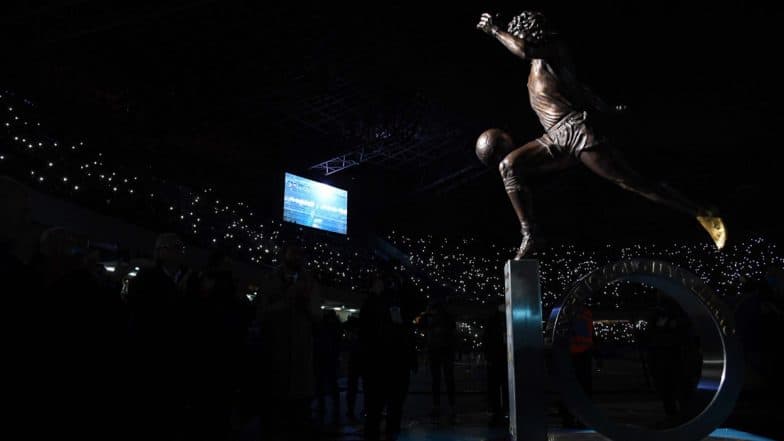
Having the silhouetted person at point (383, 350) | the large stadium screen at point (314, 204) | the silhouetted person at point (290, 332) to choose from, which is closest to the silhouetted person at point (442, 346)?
the silhouetted person at point (383, 350)

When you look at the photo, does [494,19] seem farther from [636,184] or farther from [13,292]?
[13,292]

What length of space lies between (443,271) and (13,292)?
2029 centimetres

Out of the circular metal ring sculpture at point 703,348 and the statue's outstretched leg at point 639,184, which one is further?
the statue's outstretched leg at point 639,184

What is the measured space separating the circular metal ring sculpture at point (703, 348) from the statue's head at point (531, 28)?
1450 millimetres

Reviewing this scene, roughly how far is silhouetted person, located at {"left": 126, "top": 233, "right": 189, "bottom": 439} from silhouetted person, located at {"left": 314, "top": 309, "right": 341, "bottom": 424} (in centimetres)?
266

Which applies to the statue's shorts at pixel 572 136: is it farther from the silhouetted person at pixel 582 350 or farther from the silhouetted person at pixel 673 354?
the silhouetted person at pixel 673 354

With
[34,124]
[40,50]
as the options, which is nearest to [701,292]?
[34,124]

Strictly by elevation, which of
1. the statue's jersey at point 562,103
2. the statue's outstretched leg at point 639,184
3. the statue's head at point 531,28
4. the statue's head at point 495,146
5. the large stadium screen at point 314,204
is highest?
the large stadium screen at point 314,204

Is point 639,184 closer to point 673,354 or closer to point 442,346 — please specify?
point 673,354

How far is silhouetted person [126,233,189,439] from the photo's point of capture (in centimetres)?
337

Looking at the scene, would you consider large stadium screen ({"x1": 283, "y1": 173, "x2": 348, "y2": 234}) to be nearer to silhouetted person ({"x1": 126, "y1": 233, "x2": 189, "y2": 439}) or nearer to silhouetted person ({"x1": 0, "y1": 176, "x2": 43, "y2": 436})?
silhouetted person ({"x1": 126, "y1": 233, "x2": 189, "y2": 439})

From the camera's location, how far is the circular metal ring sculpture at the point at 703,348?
2.76 m

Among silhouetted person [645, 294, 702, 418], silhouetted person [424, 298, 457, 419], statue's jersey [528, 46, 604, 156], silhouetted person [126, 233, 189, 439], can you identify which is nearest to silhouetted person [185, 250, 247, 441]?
silhouetted person [126, 233, 189, 439]

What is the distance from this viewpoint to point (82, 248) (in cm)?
253
